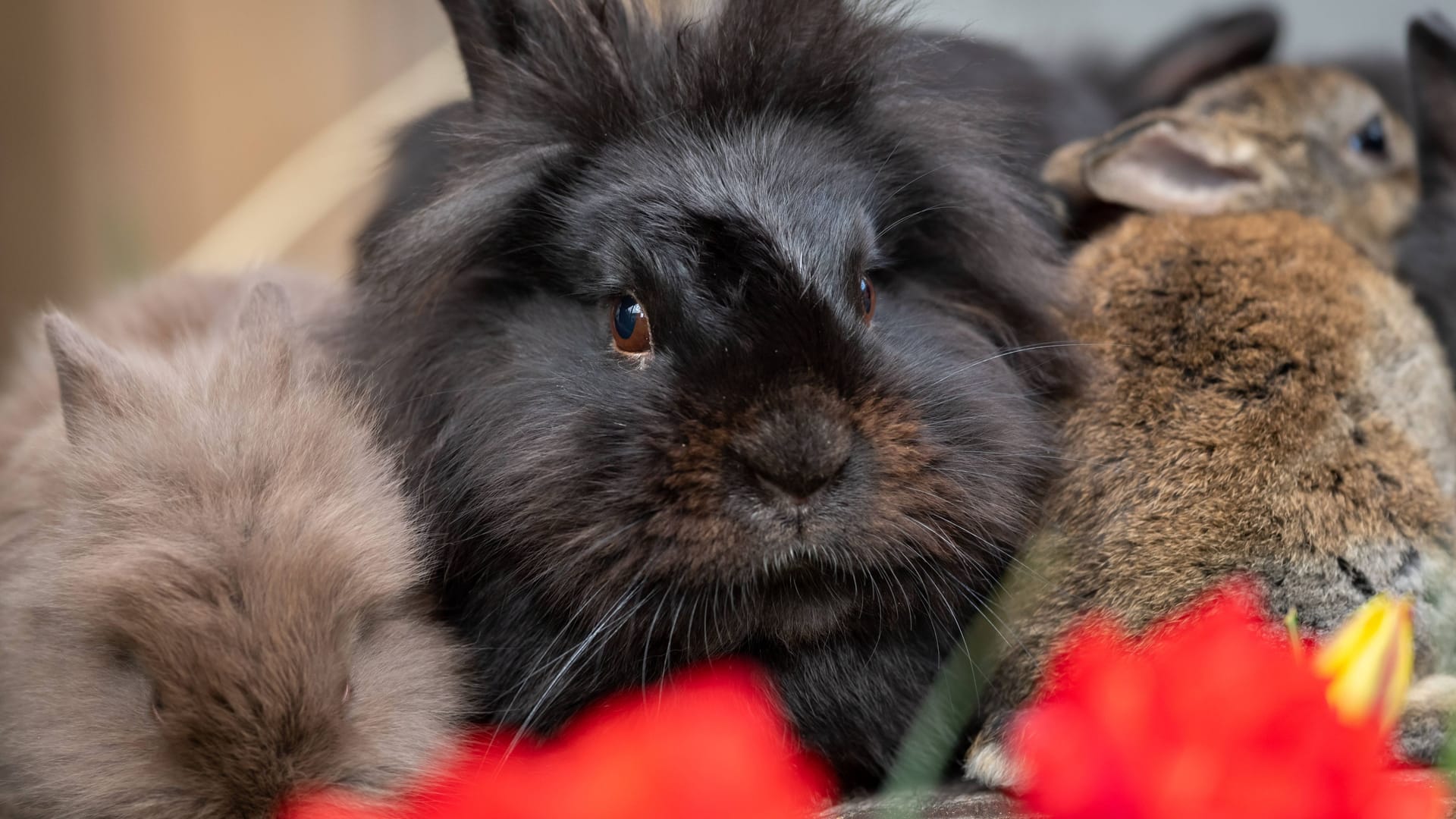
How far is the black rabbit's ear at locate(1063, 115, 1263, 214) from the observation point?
1.87m

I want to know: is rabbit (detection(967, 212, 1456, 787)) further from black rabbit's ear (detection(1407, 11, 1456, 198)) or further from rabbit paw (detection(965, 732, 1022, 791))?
black rabbit's ear (detection(1407, 11, 1456, 198))

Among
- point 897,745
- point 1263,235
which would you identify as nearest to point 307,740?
point 897,745

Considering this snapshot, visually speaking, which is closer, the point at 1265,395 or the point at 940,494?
the point at 940,494

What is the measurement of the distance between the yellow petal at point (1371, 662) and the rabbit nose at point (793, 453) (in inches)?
17.4

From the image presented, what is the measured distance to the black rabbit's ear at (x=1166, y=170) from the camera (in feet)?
6.14

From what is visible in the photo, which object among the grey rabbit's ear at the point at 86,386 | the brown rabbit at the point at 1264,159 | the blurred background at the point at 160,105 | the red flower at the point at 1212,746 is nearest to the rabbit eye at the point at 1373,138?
the brown rabbit at the point at 1264,159

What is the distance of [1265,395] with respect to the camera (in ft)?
4.83

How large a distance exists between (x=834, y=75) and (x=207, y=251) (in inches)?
78.8

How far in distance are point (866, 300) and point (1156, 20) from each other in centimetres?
244

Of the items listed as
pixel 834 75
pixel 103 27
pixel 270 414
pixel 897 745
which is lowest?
pixel 897 745

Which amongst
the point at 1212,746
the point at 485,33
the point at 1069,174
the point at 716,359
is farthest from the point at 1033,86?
the point at 1212,746

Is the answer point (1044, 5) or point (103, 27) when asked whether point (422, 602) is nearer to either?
point (1044, 5)

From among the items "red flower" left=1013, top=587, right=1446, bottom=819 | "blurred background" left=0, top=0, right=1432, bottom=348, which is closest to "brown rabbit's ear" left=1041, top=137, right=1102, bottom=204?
"red flower" left=1013, top=587, right=1446, bottom=819

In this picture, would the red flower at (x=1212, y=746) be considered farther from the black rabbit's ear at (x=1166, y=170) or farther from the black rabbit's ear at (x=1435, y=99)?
the black rabbit's ear at (x=1435, y=99)
